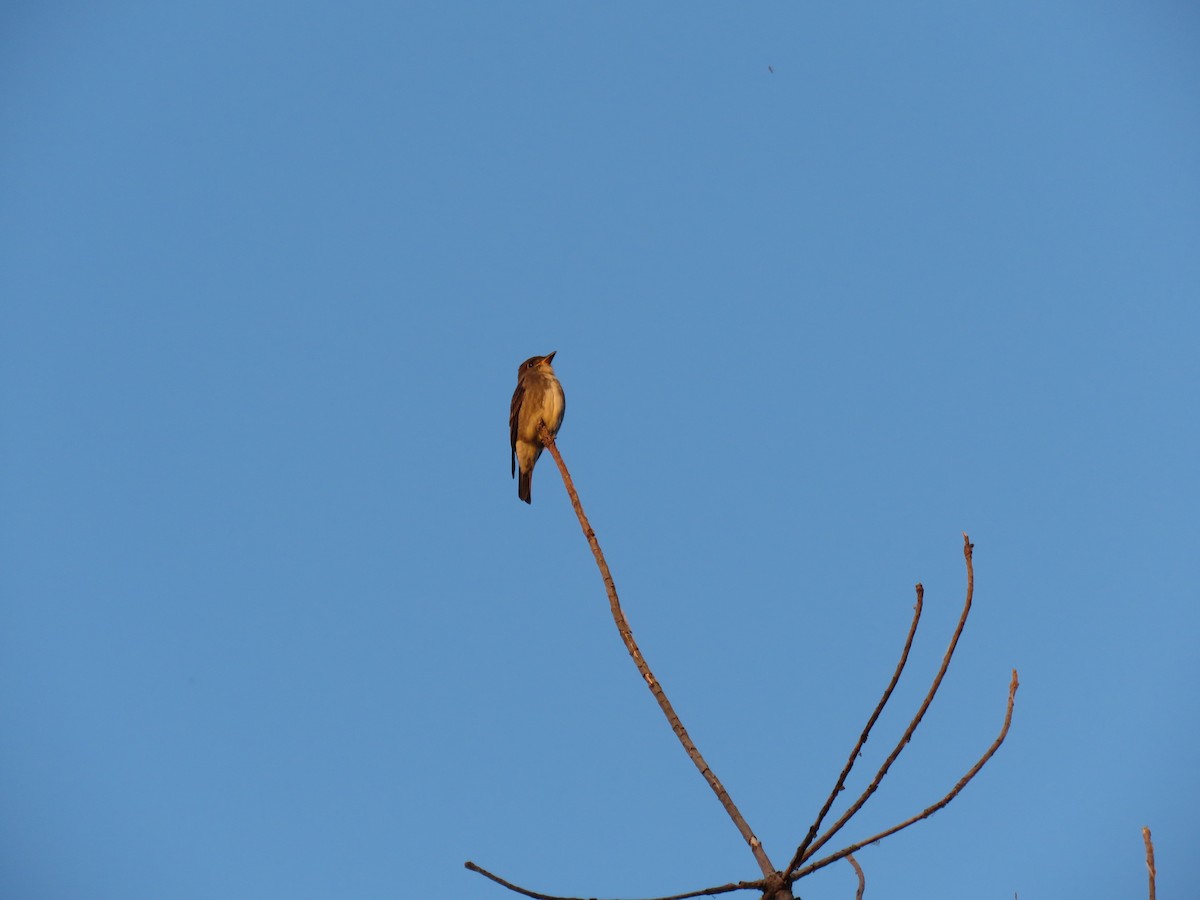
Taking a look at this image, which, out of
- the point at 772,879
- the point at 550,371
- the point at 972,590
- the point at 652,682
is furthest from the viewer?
the point at 550,371

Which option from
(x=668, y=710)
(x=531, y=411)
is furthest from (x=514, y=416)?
(x=668, y=710)

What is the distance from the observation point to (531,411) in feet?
35.7

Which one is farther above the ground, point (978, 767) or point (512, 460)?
point (512, 460)

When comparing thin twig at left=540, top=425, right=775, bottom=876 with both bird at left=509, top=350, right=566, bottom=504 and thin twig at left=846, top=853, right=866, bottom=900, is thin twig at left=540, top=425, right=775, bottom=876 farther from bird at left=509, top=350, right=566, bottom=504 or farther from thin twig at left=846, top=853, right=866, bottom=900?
bird at left=509, top=350, right=566, bottom=504

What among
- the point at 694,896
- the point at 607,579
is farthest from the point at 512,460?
the point at 694,896

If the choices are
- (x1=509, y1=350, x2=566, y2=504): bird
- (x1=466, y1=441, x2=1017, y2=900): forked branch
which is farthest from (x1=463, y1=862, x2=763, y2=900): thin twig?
(x1=509, y1=350, x2=566, y2=504): bird

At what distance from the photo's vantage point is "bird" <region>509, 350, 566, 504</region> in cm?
1074

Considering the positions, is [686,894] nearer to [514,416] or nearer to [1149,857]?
[1149,857]

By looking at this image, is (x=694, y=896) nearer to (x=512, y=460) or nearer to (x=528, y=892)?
(x=528, y=892)

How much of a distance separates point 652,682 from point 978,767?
0.95 m

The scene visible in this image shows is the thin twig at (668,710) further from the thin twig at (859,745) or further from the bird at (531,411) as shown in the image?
the bird at (531,411)

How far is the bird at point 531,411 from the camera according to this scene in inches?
423

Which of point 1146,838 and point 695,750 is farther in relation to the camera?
point 695,750

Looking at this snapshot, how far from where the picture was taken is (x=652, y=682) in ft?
10.4
